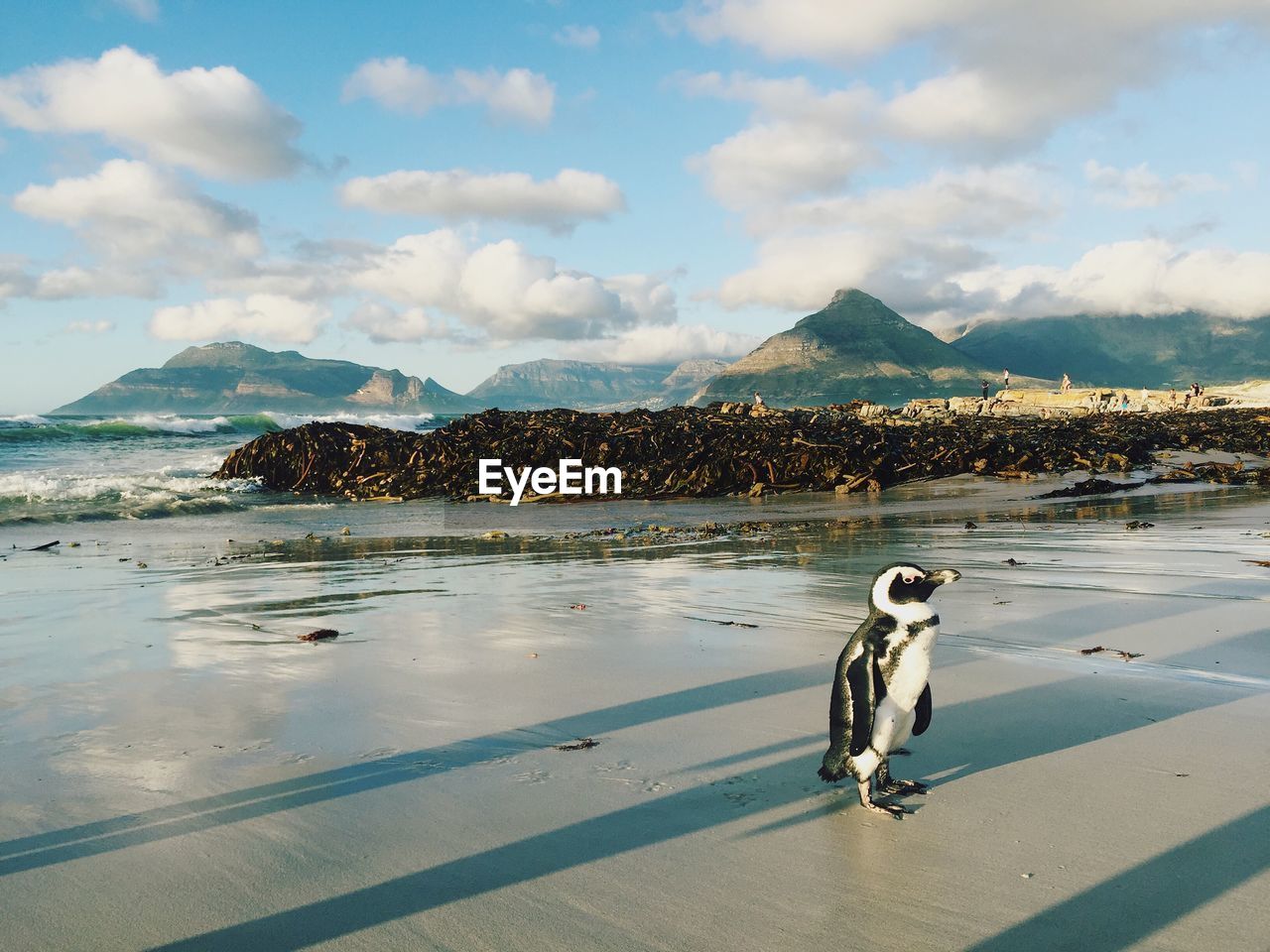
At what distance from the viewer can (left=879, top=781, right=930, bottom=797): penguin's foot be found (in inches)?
121

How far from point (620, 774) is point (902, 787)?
976mm

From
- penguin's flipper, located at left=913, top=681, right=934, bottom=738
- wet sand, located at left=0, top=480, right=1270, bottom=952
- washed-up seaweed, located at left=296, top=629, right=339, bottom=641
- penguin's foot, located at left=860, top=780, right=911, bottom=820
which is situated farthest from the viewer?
washed-up seaweed, located at left=296, top=629, right=339, bottom=641

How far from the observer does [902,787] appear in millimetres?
3080

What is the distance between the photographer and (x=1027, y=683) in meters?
4.30

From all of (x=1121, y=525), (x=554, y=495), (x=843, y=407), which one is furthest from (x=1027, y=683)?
(x=843, y=407)

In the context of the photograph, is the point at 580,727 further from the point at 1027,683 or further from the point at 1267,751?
the point at 1267,751

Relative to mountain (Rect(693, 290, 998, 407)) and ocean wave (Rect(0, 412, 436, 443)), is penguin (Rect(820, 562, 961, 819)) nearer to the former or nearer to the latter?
ocean wave (Rect(0, 412, 436, 443))

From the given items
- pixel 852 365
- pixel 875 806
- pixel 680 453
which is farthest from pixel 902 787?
pixel 852 365

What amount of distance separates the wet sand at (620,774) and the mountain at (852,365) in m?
139

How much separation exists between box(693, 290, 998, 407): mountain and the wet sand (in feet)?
455

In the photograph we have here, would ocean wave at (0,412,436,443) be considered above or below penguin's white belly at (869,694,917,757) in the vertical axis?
above

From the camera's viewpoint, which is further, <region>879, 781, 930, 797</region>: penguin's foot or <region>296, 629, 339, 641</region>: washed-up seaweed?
<region>296, 629, 339, 641</region>: washed-up seaweed

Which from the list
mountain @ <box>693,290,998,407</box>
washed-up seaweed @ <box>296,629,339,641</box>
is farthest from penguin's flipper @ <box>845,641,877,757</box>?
mountain @ <box>693,290,998,407</box>

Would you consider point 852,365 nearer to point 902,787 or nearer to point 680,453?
point 680,453
